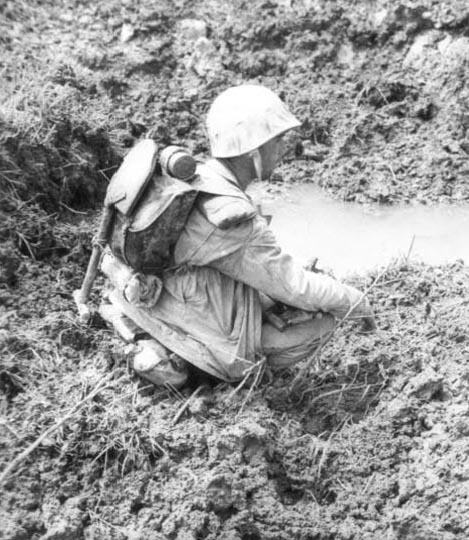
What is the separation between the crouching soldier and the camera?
4.14m

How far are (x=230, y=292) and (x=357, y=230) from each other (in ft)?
7.25

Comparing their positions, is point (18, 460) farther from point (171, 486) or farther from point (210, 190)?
point (210, 190)

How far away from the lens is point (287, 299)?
4324 mm

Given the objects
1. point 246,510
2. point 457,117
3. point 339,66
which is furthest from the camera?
point 339,66

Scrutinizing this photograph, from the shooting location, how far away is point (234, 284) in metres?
4.45

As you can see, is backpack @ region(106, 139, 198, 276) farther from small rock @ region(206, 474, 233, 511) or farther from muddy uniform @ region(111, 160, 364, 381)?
small rock @ region(206, 474, 233, 511)

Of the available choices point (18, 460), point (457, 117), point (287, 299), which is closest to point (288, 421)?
point (287, 299)

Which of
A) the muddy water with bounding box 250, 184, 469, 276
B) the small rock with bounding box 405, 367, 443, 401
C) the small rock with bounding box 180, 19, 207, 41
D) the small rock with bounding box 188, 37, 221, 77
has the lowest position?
the muddy water with bounding box 250, 184, 469, 276

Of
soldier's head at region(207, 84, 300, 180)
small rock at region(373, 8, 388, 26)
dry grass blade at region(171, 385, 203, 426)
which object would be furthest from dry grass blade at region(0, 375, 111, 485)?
small rock at region(373, 8, 388, 26)

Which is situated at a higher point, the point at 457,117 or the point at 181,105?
the point at 181,105

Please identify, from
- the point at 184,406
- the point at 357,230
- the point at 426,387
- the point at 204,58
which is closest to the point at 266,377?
the point at 184,406

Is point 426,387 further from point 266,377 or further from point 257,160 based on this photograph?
point 257,160

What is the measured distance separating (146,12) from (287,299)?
4.34 metres

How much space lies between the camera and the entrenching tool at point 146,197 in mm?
4008
